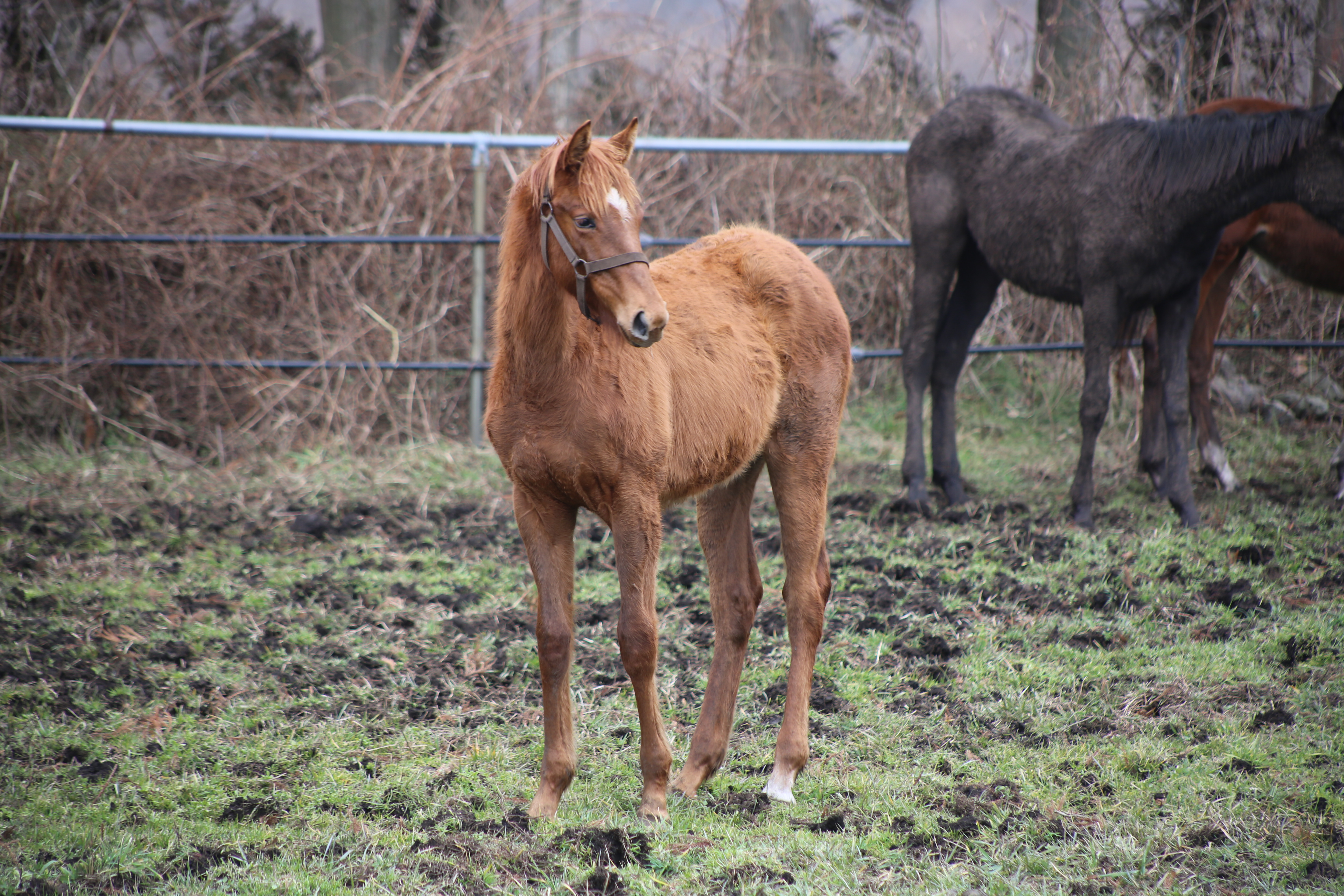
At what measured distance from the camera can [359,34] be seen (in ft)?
33.1

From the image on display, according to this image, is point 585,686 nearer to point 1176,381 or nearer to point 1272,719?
point 1272,719

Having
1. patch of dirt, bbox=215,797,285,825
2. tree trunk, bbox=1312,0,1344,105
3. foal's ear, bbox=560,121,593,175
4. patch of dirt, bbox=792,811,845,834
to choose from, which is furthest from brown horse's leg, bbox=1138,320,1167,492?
patch of dirt, bbox=215,797,285,825

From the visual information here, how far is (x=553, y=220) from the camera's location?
8.18ft

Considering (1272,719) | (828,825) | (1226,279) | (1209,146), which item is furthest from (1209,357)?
(828,825)

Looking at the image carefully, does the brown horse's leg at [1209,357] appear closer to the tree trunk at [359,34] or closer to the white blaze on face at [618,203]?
the white blaze on face at [618,203]

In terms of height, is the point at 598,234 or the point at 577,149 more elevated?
the point at 577,149

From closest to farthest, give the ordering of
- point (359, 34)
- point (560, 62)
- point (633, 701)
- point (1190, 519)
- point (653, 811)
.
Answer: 1. point (653, 811)
2. point (633, 701)
3. point (1190, 519)
4. point (560, 62)
5. point (359, 34)

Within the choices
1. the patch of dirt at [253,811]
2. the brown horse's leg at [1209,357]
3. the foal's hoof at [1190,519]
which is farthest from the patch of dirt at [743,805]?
the brown horse's leg at [1209,357]

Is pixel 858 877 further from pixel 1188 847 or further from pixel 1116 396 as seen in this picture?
pixel 1116 396

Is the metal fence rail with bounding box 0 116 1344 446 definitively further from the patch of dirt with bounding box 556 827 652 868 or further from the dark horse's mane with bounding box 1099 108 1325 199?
the patch of dirt with bounding box 556 827 652 868

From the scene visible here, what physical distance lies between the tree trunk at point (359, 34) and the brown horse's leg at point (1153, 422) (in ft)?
23.1

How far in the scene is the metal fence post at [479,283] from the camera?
646 centimetres

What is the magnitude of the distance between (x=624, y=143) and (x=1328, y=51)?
6567 millimetres

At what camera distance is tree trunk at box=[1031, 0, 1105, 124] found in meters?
7.44
